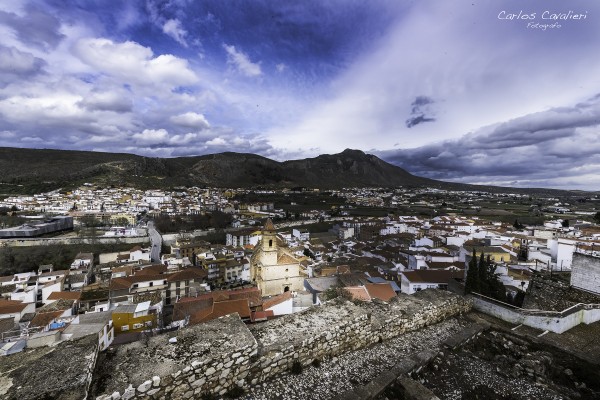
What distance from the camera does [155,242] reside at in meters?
40.0

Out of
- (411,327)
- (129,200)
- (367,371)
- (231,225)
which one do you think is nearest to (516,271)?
(411,327)

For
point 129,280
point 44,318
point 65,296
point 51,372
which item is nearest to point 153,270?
point 129,280

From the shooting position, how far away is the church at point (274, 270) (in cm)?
1948

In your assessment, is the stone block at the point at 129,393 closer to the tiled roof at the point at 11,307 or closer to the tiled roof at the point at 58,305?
the tiled roof at the point at 58,305

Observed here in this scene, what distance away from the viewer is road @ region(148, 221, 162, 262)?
34.9 metres

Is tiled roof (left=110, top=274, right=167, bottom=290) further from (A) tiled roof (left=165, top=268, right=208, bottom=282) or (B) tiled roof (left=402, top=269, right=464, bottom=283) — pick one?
(B) tiled roof (left=402, top=269, right=464, bottom=283)

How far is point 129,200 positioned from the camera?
63438 mm

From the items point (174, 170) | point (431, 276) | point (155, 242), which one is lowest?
point (155, 242)

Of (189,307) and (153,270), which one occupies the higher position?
(189,307)

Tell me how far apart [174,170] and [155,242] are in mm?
83521

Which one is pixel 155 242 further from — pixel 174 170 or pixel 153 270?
pixel 174 170

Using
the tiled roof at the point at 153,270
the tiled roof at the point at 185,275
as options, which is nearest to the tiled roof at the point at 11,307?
the tiled roof at the point at 153,270

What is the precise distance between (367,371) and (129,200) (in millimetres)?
70567

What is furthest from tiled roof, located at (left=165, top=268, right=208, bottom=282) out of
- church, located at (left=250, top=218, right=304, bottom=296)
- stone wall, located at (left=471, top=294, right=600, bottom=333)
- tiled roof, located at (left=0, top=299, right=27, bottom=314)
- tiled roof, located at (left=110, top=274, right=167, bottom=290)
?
stone wall, located at (left=471, top=294, right=600, bottom=333)
